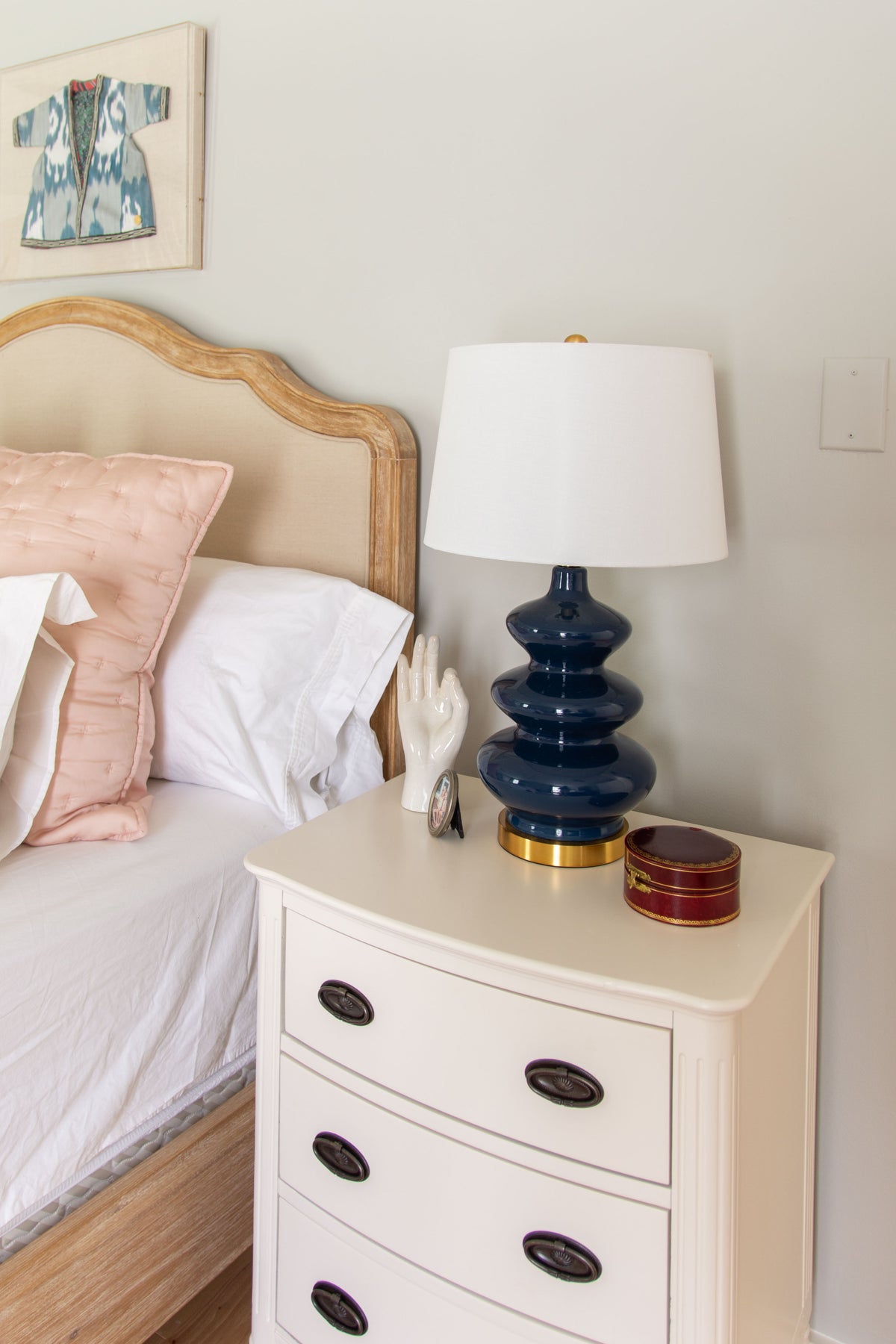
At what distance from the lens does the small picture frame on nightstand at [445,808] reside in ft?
3.89

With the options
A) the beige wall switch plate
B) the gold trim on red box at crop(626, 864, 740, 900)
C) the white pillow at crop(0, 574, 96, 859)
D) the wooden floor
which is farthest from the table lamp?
the wooden floor

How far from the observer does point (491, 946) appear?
946 millimetres

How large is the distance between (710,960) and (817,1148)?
553mm

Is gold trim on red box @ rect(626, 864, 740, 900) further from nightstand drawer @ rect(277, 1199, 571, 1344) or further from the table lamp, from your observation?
nightstand drawer @ rect(277, 1199, 571, 1344)

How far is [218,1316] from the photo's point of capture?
4.42 ft

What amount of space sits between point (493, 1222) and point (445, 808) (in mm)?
430

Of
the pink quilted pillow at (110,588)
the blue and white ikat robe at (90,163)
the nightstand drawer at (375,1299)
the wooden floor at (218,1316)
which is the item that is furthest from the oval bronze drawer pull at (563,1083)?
the blue and white ikat robe at (90,163)

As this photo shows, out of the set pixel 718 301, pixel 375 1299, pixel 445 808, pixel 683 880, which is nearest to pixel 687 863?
pixel 683 880

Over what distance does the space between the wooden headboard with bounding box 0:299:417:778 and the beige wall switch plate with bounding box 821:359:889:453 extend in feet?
1.90

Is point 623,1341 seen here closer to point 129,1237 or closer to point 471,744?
point 129,1237

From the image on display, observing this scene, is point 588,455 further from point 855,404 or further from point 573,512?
point 855,404

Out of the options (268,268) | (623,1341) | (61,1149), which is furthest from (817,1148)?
(268,268)

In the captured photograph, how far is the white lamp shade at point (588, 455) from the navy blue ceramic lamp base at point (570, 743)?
135 millimetres

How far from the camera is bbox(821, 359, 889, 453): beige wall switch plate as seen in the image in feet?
3.77
